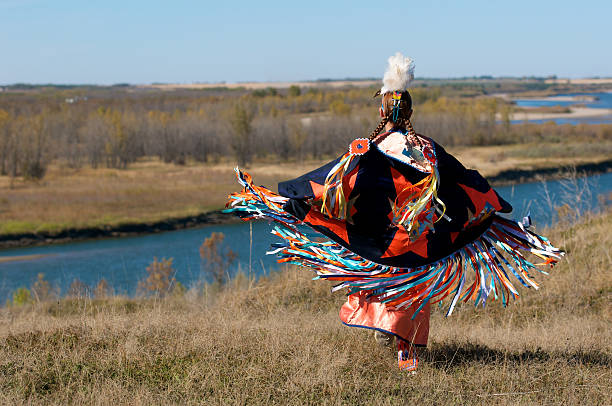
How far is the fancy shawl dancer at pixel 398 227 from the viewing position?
12.6 feet

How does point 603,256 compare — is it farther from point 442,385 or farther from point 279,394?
point 279,394

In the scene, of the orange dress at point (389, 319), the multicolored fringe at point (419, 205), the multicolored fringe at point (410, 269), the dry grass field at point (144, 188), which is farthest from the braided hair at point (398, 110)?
the dry grass field at point (144, 188)

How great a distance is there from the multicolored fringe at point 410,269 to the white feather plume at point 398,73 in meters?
0.98

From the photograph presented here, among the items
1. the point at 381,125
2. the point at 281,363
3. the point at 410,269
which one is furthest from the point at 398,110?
the point at 281,363

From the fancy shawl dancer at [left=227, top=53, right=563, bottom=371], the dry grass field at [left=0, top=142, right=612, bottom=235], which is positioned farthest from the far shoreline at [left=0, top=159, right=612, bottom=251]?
the fancy shawl dancer at [left=227, top=53, right=563, bottom=371]

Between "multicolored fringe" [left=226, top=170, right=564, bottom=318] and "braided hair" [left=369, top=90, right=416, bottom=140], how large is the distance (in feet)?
2.51

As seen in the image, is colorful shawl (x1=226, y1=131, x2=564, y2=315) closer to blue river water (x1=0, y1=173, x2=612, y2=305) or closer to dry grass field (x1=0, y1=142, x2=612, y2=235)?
blue river water (x1=0, y1=173, x2=612, y2=305)

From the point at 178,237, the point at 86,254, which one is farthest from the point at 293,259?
the point at 178,237

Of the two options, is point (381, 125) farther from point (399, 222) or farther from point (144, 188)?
point (144, 188)

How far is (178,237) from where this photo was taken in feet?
104

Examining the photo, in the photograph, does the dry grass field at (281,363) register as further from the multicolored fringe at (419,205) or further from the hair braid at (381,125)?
the hair braid at (381,125)

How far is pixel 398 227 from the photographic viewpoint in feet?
12.6

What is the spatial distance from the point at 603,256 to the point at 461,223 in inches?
155

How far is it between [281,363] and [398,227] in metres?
1.07
